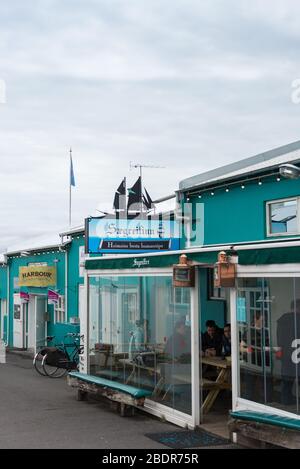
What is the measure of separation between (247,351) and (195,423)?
166 centimetres

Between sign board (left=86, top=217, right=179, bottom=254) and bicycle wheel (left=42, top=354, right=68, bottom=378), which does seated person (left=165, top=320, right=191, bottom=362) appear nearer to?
sign board (left=86, top=217, right=179, bottom=254)

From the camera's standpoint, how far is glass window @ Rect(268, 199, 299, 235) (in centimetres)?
1279

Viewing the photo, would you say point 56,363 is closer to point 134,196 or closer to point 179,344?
point 134,196

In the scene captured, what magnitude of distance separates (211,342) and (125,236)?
173 inches

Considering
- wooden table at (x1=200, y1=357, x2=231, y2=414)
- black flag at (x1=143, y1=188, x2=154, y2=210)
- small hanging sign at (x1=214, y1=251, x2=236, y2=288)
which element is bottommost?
wooden table at (x1=200, y1=357, x2=231, y2=414)

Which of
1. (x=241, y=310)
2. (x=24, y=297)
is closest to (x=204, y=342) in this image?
(x=241, y=310)

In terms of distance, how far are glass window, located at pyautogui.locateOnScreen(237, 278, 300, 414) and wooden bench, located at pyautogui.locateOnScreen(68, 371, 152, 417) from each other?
2.29m

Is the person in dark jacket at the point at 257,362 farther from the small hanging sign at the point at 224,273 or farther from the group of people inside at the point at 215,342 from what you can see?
the group of people inside at the point at 215,342

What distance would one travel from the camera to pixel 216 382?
10156 millimetres

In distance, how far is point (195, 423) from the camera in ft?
31.4

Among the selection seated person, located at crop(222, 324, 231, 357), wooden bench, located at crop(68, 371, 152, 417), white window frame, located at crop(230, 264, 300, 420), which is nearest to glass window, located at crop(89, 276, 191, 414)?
wooden bench, located at crop(68, 371, 152, 417)

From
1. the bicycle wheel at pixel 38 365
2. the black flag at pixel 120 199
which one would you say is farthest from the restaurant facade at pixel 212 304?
the bicycle wheel at pixel 38 365
